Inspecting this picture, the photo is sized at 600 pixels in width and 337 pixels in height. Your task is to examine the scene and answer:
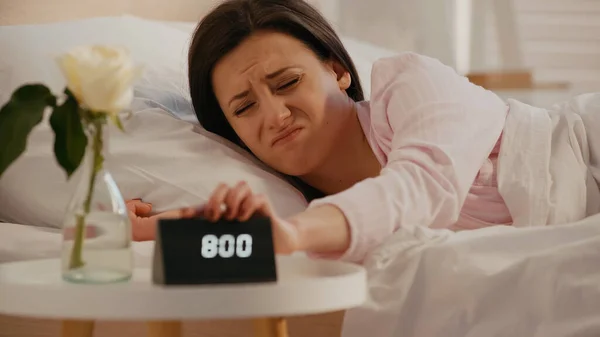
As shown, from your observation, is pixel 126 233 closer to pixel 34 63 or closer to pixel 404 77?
pixel 404 77

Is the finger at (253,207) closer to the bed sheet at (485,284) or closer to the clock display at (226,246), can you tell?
the clock display at (226,246)

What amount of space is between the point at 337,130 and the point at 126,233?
0.73 meters

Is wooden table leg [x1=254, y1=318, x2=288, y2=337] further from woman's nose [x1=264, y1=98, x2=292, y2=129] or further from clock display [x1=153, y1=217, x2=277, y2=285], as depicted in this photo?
woman's nose [x1=264, y1=98, x2=292, y2=129]

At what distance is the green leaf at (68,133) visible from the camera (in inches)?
36.7

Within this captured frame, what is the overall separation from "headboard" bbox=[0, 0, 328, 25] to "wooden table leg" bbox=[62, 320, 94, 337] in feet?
4.17

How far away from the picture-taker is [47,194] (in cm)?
151

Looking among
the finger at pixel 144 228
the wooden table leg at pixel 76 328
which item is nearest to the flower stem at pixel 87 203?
the wooden table leg at pixel 76 328

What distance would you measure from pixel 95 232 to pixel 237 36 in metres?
0.76

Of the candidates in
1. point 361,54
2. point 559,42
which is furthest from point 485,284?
point 559,42

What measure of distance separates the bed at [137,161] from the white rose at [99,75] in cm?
35

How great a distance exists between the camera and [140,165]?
60.7 inches

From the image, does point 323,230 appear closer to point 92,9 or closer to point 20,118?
point 20,118

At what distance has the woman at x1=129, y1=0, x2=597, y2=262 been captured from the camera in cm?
124

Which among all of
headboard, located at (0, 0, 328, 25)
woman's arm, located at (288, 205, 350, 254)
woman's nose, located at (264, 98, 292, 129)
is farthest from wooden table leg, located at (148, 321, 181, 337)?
headboard, located at (0, 0, 328, 25)
